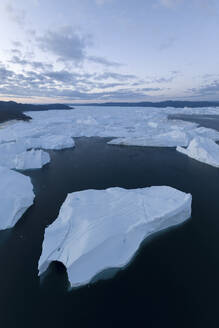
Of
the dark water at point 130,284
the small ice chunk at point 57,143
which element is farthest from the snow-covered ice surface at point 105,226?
the small ice chunk at point 57,143

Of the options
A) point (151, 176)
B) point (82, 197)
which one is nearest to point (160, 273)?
point (82, 197)

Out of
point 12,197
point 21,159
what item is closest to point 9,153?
point 21,159

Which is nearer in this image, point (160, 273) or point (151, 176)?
point (160, 273)

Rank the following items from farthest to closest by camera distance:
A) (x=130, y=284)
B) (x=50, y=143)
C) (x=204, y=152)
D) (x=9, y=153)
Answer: (x=50, y=143)
(x=9, y=153)
(x=204, y=152)
(x=130, y=284)

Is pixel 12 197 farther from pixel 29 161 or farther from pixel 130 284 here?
pixel 29 161

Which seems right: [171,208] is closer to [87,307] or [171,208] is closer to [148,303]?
[148,303]

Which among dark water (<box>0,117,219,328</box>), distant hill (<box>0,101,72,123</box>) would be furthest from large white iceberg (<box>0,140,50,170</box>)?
distant hill (<box>0,101,72,123</box>)

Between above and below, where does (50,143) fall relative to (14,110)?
below
